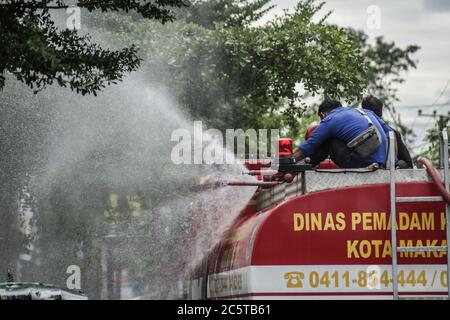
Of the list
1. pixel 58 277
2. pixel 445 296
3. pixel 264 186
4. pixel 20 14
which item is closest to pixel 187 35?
pixel 58 277

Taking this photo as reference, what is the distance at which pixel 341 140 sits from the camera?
9.12 metres

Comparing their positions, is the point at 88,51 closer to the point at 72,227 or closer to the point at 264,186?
the point at 264,186

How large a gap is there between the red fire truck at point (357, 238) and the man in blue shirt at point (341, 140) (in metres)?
0.79

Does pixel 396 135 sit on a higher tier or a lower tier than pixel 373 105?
lower

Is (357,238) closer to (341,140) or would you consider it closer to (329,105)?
(341,140)

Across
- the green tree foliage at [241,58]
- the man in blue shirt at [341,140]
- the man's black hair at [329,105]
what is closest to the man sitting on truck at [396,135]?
the man's black hair at [329,105]

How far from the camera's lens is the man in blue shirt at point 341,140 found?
9.00m

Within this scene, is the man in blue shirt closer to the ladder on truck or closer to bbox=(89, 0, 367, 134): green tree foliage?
the ladder on truck

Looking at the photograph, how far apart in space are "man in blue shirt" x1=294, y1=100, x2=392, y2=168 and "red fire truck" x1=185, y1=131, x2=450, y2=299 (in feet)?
2.60

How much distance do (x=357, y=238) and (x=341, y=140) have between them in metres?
1.28

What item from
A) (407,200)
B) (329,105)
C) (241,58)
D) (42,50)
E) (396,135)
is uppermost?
(241,58)

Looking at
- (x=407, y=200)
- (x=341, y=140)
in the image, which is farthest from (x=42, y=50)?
(x=407, y=200)

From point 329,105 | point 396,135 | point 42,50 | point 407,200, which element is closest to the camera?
point 407,200

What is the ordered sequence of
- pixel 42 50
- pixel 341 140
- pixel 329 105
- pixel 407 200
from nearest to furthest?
pixel 407 200 < pixel 341 140 < pixel 329 105 < pixel 42 50
